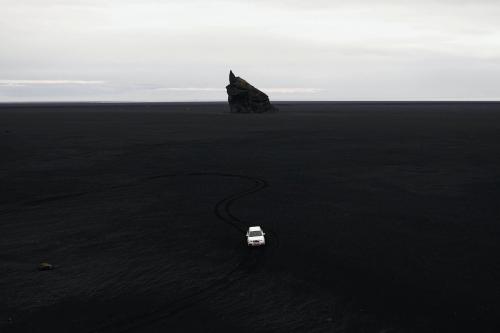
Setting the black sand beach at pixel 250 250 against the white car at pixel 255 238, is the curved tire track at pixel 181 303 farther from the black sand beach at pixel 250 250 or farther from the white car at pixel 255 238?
the white car at pixel 255 238

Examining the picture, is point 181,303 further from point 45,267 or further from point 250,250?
point 45,267

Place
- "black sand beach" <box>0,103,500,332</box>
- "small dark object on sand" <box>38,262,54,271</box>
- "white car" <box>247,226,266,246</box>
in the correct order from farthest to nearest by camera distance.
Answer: "white car" <box>247,226,266,246</box>, "small dark object on sand" <box>38,262,54,271</box>, "black sand beach" <box>0,103,500,332</box>

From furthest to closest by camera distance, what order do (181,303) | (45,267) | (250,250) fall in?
(250,250)
(45,267)
(181,303)

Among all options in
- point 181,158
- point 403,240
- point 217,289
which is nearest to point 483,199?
point 403,240

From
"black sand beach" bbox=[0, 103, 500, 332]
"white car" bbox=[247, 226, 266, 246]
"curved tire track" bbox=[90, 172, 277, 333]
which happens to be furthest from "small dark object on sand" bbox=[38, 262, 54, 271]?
"white car" bbox=[247, 226, 266, 246]

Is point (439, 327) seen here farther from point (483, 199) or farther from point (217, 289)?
point (483, 199)

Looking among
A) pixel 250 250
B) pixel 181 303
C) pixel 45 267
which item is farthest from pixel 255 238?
pixel 45 267

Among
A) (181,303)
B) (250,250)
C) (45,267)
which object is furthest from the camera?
(250,250)

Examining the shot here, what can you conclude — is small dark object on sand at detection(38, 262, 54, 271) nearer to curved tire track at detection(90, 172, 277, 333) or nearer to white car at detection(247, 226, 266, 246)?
curved tire track at detection(90, 172, 277, 333)

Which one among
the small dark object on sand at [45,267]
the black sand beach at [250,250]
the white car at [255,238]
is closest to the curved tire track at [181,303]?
the black sand beach at [250,250]
